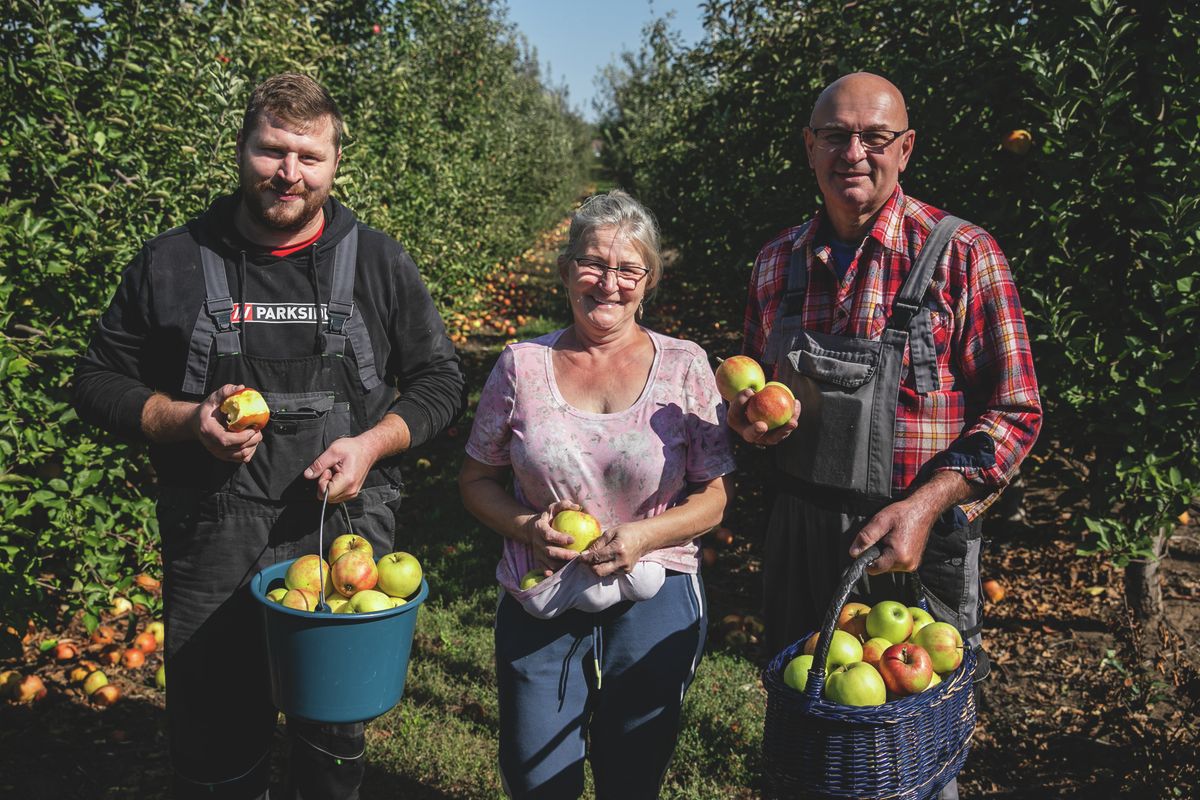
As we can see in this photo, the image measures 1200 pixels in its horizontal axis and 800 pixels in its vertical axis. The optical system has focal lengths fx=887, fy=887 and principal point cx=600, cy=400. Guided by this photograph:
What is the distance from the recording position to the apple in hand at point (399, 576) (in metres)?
2.30

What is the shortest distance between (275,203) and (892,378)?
171 centimetres

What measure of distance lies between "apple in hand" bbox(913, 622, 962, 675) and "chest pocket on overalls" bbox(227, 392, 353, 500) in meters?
1.65

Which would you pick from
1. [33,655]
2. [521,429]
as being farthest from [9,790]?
[521,429]

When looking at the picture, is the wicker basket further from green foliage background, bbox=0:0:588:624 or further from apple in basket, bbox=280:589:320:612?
green foliage background, bbox=0:0:588:624

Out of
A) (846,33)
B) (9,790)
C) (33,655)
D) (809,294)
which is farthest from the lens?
(846,33)

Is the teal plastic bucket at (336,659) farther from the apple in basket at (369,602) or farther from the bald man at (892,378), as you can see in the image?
the bald man at (892,378)

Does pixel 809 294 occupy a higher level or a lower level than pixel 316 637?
higher

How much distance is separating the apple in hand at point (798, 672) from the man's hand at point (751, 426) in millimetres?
574

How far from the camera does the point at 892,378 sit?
2.34 m

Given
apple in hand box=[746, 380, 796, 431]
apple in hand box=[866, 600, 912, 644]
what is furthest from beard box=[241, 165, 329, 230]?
apple in hand box=[866, 600, 912, 644]

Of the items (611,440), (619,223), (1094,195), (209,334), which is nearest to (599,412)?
(611,440)

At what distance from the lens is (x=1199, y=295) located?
3.48 meters

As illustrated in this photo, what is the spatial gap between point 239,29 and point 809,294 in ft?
12.5

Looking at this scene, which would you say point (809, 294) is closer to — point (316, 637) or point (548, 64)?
point (316, 637)
